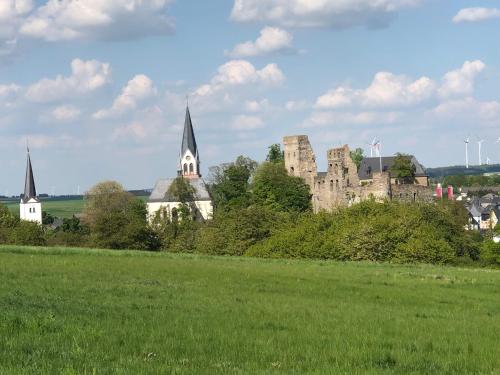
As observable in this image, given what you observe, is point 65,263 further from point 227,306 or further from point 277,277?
point 227,306

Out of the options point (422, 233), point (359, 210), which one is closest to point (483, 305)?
point (422, 233)

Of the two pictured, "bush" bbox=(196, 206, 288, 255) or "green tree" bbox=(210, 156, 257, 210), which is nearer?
"bush" bbox=(196, 206, 288, 255)

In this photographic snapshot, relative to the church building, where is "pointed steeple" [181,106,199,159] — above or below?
above

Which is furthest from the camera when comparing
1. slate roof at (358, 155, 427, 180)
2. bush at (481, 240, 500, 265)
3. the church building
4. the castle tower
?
the church building

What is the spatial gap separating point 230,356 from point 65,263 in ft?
82.8

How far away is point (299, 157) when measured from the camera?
122m

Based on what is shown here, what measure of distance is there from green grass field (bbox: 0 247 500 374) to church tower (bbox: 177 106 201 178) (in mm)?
141210

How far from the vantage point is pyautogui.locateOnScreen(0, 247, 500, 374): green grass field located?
12031mm

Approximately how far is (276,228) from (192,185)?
2361 inches

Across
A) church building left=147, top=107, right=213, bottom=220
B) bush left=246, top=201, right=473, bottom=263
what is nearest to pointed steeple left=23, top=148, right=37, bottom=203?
church building left=147, top=107, right=213, bottom=220

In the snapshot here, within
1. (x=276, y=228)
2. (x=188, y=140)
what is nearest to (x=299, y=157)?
(x=276, y=228)

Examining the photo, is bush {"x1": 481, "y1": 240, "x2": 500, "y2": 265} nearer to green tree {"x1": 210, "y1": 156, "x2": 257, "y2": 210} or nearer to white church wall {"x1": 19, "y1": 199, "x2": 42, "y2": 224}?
green tree {"x1": 210, "y1": 156, "x2": 257, "y2": 210}

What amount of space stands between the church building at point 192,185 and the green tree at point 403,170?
30.4m

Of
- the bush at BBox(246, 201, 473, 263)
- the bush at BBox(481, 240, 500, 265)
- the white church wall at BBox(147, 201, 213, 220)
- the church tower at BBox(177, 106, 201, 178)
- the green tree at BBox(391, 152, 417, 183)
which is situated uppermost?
the church tower at BBox(177, 106, 201, 178)
